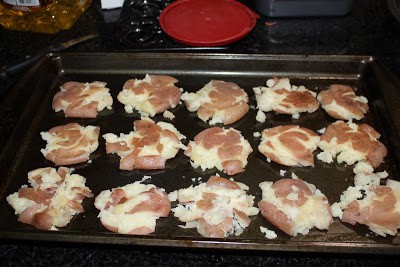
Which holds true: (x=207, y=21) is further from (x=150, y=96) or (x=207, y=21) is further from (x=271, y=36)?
(x=150, y=96)

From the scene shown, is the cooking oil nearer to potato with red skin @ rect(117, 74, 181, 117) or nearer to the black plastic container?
potato with red skin @ rect(117, 74, 181, 117)

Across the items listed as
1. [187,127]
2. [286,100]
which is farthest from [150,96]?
[286,100]

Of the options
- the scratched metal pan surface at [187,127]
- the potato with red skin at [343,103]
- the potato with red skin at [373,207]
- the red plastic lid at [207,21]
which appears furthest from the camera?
the red plastic lid at [207,21]

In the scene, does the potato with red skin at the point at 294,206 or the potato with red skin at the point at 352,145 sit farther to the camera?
the potato with red skin at the point at 352,145

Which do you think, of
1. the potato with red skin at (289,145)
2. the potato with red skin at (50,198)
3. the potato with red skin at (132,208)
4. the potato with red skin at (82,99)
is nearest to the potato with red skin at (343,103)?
the potato with red skin at (289,145)

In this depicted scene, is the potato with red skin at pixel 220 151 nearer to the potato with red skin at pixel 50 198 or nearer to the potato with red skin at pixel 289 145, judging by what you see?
the potato with red skin at pixel 289 145

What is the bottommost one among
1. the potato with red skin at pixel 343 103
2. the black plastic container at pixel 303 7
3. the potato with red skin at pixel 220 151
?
the potato with red skin at pixel 220 151
